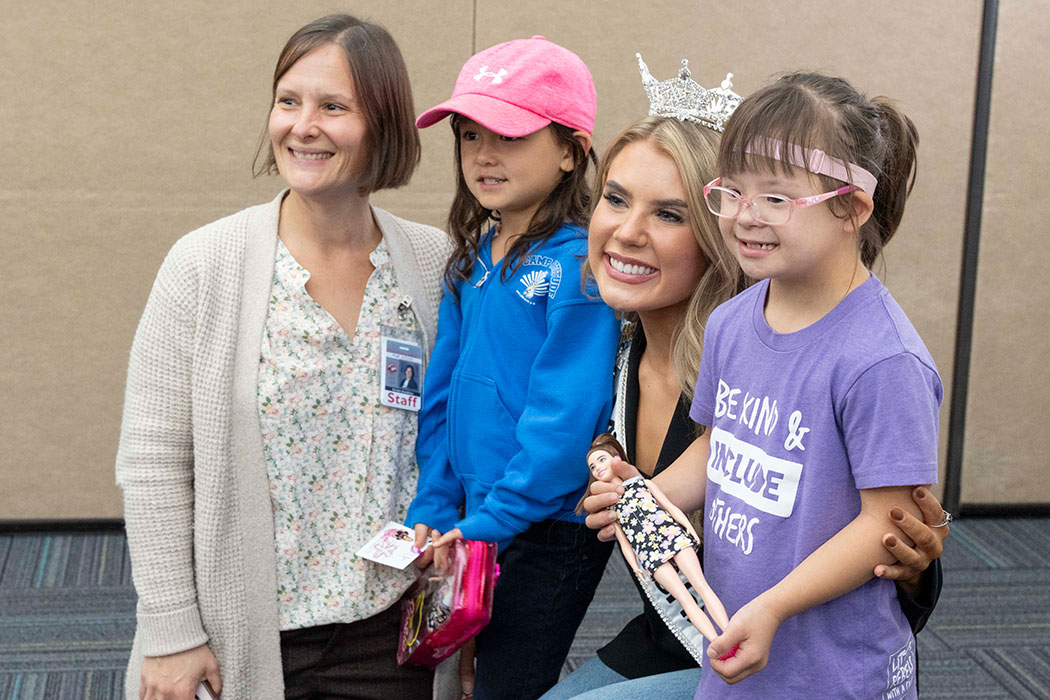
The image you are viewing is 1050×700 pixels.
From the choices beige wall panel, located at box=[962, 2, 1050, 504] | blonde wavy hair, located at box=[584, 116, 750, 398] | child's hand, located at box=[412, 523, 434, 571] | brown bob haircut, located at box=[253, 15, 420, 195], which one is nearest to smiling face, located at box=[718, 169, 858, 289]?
blonde wavy hair, located at box=[584, 116, 750, 398]

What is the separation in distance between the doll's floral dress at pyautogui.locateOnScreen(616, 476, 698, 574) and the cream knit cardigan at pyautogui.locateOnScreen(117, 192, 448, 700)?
1.91 ft

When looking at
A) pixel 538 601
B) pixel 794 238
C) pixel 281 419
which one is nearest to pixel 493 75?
pixel 281 419

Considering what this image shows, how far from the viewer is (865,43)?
3592mm

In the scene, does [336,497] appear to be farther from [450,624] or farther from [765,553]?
[765,553]

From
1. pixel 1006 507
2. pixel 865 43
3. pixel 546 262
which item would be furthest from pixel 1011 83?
pixel 546 262

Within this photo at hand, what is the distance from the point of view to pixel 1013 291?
383cm

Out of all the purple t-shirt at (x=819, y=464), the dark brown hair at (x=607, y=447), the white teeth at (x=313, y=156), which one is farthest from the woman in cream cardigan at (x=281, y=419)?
the purple t-shirt at (x=819, y=464)

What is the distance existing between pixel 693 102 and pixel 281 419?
80cm

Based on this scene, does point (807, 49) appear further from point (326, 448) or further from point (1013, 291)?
point (326, 448)

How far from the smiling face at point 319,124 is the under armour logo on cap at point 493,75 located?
27 cm

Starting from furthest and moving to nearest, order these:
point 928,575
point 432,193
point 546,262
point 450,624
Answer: point 432,193 < point 546,262 < point 450,624 < point 928,575

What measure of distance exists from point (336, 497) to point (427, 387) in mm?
237

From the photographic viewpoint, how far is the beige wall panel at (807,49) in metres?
3.48

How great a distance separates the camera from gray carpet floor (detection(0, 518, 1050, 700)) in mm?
2744
